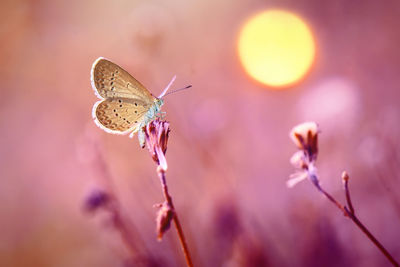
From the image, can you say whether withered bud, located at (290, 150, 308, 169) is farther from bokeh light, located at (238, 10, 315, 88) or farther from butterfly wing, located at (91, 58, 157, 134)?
bokeh light, located at (238, 10, 315, 88)

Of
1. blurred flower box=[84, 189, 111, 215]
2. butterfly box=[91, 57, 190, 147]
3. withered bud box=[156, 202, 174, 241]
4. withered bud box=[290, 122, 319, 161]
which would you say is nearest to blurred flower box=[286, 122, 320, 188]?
withered bud box=[290, 122, 319, 161]

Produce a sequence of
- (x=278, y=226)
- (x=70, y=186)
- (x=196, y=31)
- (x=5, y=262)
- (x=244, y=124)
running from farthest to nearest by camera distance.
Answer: (x=196, y=31) → (x=70, y=186) → (x=244, y=124) → (x=5, y=262) → (x=278, y=226)

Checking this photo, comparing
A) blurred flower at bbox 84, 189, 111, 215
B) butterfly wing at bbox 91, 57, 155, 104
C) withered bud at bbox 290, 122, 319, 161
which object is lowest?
blurred flower at bbox 84, 189, 111, 215

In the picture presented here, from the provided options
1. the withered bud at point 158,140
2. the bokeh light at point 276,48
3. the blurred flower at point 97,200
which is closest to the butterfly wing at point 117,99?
the blurred flower at point 97,200

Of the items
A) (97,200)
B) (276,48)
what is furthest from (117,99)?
(276,48)

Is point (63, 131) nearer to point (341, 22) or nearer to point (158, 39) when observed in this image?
point (158, 39)

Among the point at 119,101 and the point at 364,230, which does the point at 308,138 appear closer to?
the point at 364,230

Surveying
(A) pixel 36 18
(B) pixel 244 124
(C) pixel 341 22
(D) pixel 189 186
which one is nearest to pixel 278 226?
(D) pixel 189 186
